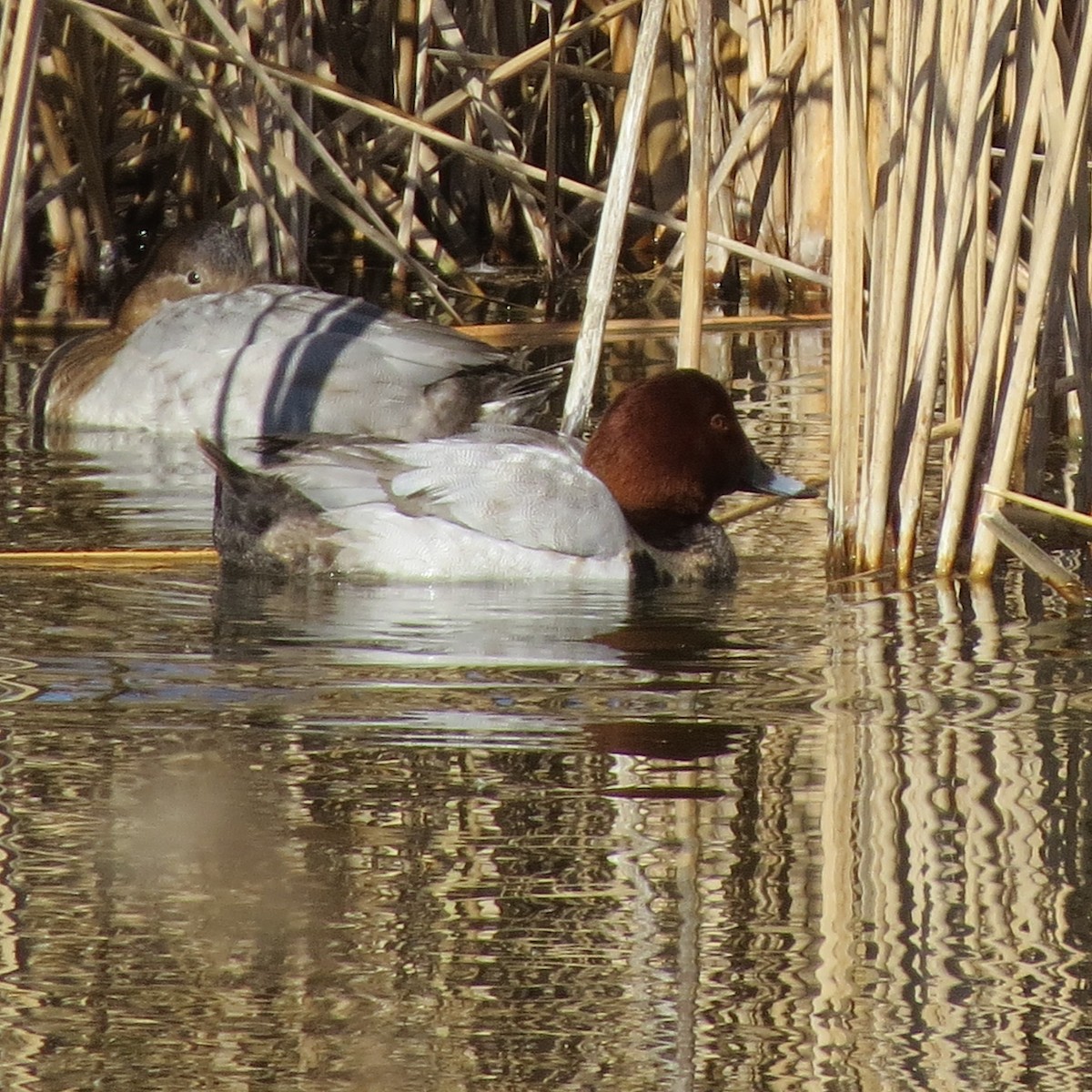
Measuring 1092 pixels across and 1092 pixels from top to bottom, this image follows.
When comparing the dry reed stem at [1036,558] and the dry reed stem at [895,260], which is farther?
the dry reed stem at [1036,558]

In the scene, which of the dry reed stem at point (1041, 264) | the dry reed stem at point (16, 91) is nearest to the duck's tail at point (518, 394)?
the dry reed stem at point (1041, 264)

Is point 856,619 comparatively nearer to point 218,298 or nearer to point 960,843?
point 960,843

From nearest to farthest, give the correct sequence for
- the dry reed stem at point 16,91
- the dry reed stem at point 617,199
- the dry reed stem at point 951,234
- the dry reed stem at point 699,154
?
the dry reed stem at point 16,91, the dry reed stem at point 951,234, the dry reed stem at point 699,154, the dry reed stem at point 617,199

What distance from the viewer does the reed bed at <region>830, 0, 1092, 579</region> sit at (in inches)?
173

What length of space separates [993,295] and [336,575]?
1.68 meters

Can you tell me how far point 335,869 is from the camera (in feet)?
10.3

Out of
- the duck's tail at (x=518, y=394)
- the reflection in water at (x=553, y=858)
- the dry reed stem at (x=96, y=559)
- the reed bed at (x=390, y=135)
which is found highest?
the reed bed at (x=390, y=135)

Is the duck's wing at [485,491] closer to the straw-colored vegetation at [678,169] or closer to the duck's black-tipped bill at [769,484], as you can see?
the straw-colored vegetation at [678,169]

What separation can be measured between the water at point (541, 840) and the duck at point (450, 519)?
0.52 ft

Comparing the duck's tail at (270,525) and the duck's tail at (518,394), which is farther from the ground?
the duck's tail at (518,394)

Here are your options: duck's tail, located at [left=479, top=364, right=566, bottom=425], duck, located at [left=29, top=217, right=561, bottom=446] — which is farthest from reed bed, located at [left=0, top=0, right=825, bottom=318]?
duck's tail, located at [left=479, top=364, right=566, bottom=425]

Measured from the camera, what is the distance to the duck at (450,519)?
17.1 feet

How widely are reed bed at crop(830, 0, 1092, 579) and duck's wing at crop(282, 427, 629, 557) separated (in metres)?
0.62

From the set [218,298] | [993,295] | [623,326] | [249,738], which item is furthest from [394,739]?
[623,326]
